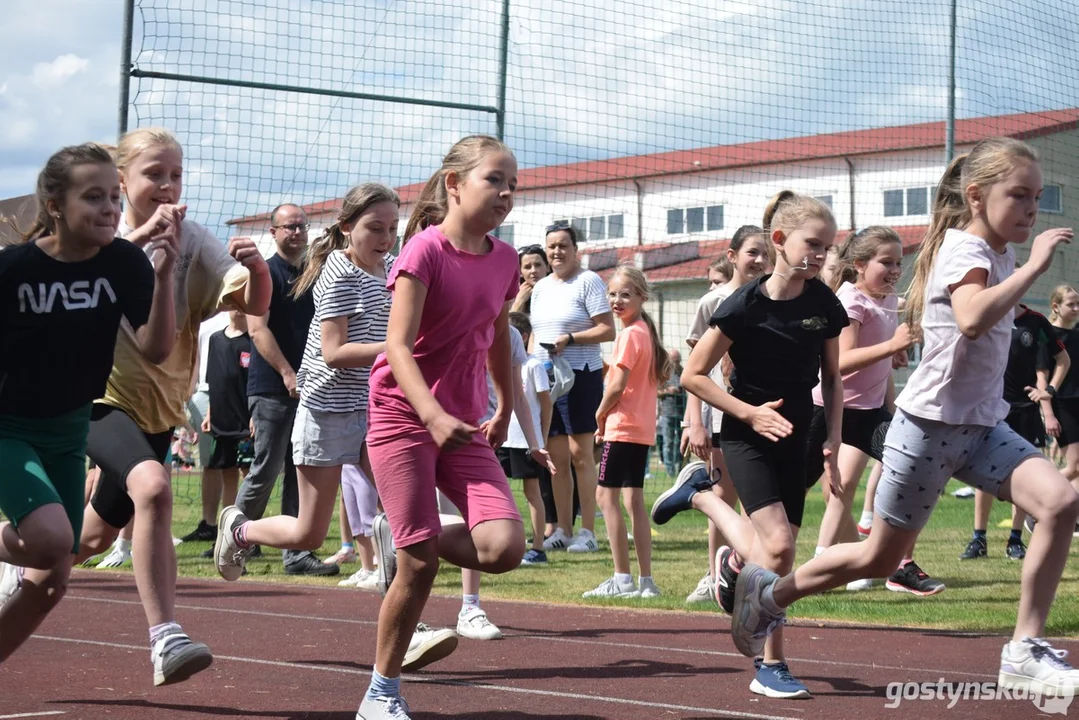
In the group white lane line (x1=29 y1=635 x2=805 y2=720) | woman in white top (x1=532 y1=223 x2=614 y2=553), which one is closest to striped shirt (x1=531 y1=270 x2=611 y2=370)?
woman in white top (x1=532 y1=223 x2=614 y2=553)

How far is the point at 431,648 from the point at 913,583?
421 centimetres

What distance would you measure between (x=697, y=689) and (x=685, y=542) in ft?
22.0

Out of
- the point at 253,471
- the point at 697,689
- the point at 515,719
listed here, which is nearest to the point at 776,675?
the point at 697,689

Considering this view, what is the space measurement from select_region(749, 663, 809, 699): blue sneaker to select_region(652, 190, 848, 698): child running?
423 mm

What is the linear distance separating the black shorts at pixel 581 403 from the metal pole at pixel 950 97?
3887 mm

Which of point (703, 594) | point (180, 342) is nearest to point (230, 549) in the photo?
point (180, 342)

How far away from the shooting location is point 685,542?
1197cm

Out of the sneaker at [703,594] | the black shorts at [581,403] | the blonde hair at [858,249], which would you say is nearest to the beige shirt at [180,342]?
the sneaker at [703,594]

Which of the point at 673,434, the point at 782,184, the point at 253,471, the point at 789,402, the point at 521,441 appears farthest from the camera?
the point at 673,434

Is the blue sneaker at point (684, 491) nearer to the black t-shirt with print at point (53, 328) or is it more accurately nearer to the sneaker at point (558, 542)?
the black t-shirt with print at point (53, 328)

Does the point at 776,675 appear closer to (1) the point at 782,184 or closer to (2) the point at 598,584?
(2) the point at 598,584

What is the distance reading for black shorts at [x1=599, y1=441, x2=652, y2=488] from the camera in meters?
8.64

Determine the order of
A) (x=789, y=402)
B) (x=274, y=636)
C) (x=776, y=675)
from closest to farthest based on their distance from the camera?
(x=776, y=675) → (x=789, y=402) → (x=274, y=636)

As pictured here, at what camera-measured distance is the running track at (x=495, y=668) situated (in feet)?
15.8
